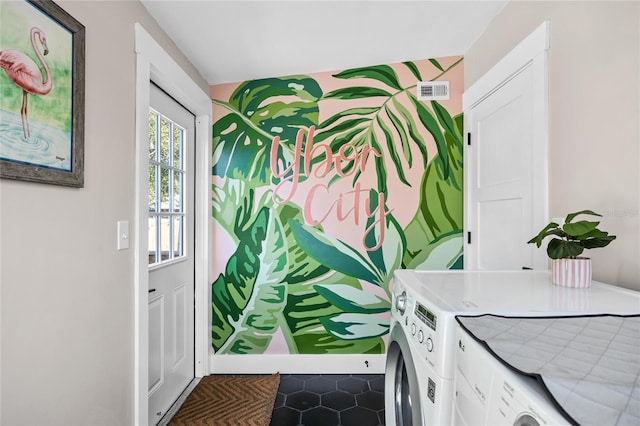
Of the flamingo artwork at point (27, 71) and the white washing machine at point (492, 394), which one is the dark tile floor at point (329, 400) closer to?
the white washing machine at point (492, 394)

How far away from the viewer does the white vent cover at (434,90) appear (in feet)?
7.55

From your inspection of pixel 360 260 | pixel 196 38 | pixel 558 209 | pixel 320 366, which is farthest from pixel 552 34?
pixel 320 366

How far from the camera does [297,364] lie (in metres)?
2.37

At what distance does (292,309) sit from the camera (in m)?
2.39

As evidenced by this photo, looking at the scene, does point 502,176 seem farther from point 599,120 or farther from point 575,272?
point 575,272

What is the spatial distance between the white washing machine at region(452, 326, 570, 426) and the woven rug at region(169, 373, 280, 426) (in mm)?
1479

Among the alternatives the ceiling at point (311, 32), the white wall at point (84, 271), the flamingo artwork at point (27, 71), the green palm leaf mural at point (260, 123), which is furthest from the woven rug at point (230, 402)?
the ceiling at point (311, 32)

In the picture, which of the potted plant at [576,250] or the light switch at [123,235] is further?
the light switch at [123,235]

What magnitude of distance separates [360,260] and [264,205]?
0.84 metres

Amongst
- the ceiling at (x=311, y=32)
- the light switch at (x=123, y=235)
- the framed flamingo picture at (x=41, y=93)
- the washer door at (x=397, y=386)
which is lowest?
the washer door at (x=397, y=386)

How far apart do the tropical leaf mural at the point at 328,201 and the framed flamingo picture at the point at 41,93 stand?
1.31 metres

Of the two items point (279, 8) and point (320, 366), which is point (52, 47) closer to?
point (279, 8)

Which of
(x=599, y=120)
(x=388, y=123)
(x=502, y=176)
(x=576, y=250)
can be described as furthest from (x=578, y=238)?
(x=388, y=123)

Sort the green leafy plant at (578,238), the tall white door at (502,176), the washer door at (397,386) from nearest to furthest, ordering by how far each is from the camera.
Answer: the green leafy plant at (578,238), the washer door at (397,386), the tall white door at (502,176)
